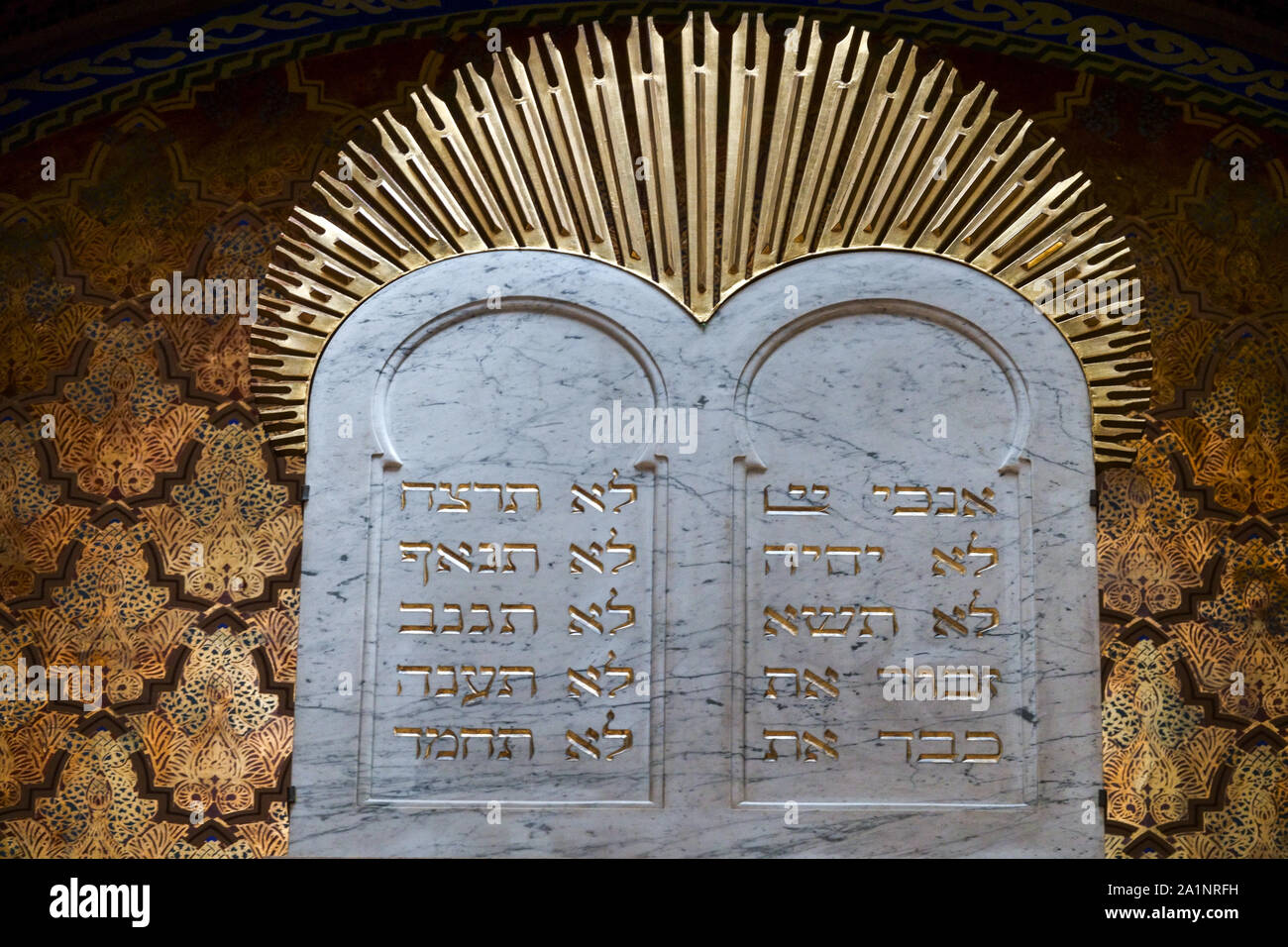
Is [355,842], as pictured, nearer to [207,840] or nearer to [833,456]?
[207,840]

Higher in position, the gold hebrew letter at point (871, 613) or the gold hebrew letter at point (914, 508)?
the gold hebrew letter at point (914, 508)

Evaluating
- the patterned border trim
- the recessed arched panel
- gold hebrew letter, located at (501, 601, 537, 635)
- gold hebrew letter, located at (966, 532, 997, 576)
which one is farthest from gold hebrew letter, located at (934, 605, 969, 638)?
the patterned border trim

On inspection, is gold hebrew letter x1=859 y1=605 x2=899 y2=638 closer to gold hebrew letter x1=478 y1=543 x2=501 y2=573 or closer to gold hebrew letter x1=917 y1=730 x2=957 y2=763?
gold hebrew letter x1=917 y1=730 x2=957 y2=763

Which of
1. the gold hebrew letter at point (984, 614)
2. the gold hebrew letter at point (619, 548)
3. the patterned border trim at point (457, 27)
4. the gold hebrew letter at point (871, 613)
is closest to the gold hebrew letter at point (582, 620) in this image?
the gold hebrew letter at point (619, 548)

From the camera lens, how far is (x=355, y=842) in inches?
138

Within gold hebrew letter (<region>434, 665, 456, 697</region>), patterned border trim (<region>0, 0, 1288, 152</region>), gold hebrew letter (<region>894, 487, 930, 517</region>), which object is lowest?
gold hebrew letter (<region>434, 665, 456, 697</region>)

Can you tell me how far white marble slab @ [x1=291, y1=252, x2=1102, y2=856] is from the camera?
11.7 feet

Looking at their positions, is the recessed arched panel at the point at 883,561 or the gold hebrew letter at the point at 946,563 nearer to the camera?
the recessed arched panel at the point at 883,561

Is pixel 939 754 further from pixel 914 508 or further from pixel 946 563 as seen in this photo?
pixel 914 508

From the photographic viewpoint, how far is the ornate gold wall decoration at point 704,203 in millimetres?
3846

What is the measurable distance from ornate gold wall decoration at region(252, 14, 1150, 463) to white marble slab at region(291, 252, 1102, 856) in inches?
3.6

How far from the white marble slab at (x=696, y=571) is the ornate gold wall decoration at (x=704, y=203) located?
0.30 ft

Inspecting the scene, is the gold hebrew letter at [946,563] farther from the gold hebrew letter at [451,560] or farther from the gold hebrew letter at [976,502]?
the gold hebrew letter at [451,560]

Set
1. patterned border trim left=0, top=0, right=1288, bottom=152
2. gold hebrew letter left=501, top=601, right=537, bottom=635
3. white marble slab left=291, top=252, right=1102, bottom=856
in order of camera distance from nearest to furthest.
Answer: white marble slab left=291, top=252, right=1102, bottom=856 < gold hebrew letter left=501, top=601, right=537, bottom=635 < patterned border trim left=0, top=0, right=1288, bottom=152
